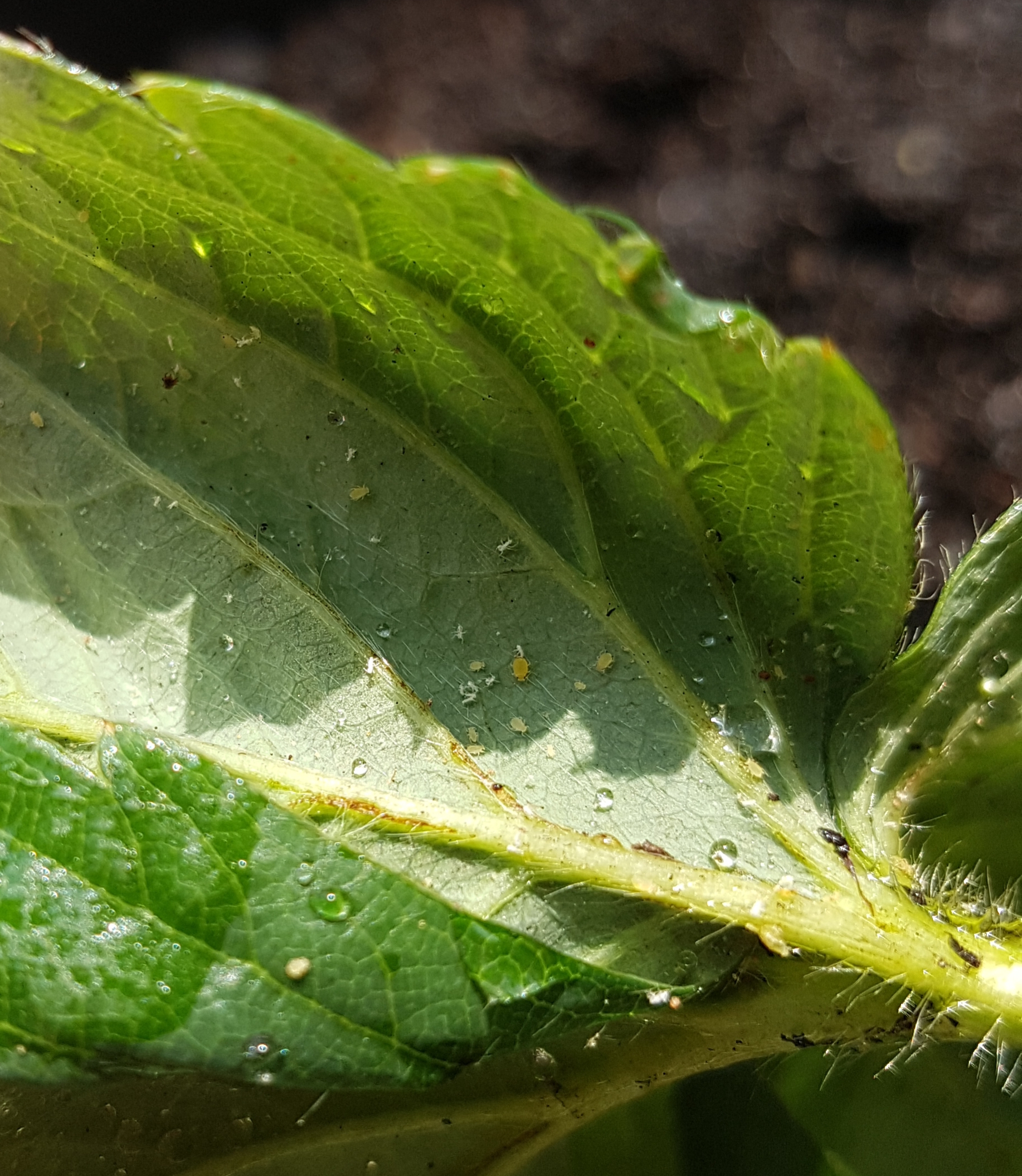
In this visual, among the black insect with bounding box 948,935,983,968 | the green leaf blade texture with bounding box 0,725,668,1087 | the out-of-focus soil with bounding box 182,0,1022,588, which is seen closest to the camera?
the green leaf blade texture with bounding box 0,725,668,1087

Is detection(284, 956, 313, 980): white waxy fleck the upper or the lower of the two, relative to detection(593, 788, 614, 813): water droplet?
lower

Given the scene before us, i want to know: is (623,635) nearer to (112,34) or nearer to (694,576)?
(694,576)

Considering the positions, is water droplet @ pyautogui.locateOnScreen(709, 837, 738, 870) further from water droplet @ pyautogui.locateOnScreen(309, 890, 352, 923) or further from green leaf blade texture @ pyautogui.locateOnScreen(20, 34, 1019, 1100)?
water droplet @ pyautogui.locateOnScreen(309, 890, 352, 923)

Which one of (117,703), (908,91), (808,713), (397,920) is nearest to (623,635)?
(808,713)

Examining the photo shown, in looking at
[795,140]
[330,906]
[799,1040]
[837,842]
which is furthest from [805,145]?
[330,906]

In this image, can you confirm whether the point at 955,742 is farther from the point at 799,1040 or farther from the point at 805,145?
the point at 805,145

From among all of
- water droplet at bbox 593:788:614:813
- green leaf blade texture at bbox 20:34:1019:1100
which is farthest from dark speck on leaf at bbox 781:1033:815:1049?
water droplet at bbox 593:788:614:813

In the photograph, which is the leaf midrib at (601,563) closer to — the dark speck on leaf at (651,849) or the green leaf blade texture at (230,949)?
the dark speck on leaf at (651,849)
